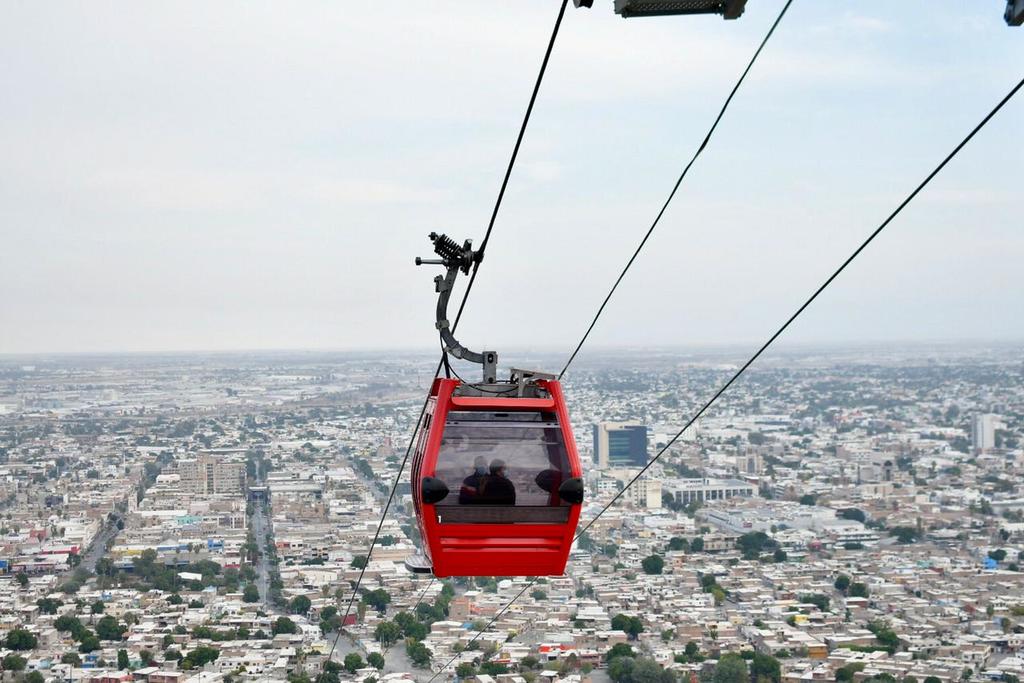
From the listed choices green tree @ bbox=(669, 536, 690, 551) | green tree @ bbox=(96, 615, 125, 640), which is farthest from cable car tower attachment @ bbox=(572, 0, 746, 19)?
green tree @ bbox=(669, 536, 690, 551)

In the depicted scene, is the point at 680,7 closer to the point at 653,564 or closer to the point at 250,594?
the point at 250,594

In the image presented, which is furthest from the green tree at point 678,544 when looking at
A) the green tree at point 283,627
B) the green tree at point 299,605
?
the green tree at point 283,627

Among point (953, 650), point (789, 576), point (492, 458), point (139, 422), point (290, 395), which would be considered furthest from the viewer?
point (290, 395)

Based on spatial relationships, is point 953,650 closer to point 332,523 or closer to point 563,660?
point 563,660

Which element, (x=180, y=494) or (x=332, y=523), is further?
(x=180, y=494)

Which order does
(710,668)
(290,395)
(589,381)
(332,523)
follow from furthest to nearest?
(589,381) → (290,395) → (332,523) → (710,668)

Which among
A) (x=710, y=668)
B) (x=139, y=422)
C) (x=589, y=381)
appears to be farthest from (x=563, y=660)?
(x=589, y=381)

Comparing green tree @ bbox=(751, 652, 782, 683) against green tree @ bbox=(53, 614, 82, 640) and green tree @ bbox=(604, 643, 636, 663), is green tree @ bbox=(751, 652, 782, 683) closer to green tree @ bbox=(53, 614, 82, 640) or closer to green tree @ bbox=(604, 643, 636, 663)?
green tree @ bbox=(604, 643, 636, 663)

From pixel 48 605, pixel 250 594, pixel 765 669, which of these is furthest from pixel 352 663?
pixel 48 605
